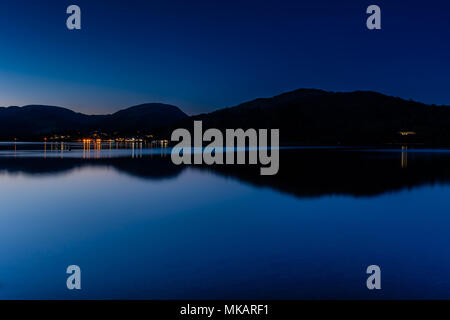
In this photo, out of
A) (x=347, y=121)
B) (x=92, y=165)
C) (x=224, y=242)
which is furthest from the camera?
(x=347, y=121)

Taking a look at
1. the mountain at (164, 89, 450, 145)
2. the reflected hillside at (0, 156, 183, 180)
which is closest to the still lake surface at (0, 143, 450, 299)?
the reflected hillside at (0, 156, 183, 180)

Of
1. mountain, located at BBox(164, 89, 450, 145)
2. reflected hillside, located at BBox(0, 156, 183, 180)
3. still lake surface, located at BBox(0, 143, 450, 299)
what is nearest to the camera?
still lake surface, located at BBox(0, 143, 450, 299)

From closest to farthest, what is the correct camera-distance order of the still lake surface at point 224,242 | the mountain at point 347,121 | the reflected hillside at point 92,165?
the still lake surface at point 224,242 → the reflected hillside at point 92,165 → the mountain at point 347,121

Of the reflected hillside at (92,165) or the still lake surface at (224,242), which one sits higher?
the reflected hillside at (92,165)

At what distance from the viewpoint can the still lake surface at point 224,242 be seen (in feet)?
18.7

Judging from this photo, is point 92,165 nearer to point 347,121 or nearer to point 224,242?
point 224,242

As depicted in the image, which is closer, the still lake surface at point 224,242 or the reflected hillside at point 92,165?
the still lake surface at point 224,242

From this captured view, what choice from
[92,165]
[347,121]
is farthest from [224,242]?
[347,121]

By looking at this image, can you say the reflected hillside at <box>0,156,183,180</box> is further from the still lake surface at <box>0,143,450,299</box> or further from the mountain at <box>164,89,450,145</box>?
the mountain at <box>164,89,450,145</box>

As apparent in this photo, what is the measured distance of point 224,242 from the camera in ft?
27.3

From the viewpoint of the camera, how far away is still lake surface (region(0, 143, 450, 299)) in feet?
18.7

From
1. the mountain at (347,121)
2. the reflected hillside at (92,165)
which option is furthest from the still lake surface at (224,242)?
the mountain at (347,121)

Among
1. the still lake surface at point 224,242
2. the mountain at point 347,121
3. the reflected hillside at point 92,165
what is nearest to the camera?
the still lake surface at point 224,242

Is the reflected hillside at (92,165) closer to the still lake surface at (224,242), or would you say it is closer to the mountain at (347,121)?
the still lake surface at (224,242)
